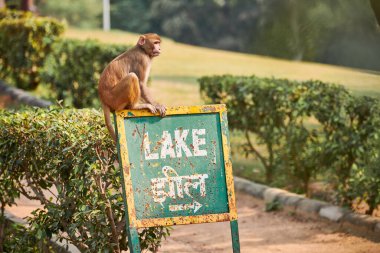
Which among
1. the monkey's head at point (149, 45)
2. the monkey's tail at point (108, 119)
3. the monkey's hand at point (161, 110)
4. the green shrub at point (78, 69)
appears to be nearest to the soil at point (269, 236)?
the monkey's tail at point (108, 119)

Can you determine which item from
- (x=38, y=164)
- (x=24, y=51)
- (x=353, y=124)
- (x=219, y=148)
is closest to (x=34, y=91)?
(x=24, y=51)

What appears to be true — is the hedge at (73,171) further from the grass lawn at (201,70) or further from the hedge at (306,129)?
the grass lawn at (201,70)

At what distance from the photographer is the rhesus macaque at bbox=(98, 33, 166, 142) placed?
268 inches

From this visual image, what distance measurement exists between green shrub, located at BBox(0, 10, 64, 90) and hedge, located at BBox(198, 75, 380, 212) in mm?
7124

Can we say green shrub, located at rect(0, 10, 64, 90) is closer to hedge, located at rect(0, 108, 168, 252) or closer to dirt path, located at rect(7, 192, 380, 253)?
dirt path, located at rect(7, 192, 380, 253)

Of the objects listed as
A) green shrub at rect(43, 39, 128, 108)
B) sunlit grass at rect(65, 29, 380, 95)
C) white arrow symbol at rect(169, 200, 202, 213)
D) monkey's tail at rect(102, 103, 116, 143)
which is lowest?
white arrow symbol at rect(169, 200, 202, 213)

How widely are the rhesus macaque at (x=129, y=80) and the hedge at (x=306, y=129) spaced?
141 inches

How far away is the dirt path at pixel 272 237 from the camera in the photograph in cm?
901

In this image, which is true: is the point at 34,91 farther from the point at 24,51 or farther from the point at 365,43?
the point at 365,43

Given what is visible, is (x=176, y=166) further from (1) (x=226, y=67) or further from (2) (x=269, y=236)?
(1) (x=226, y=67)

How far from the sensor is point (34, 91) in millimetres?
20438

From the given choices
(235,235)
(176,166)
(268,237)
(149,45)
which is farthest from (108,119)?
(268,237)

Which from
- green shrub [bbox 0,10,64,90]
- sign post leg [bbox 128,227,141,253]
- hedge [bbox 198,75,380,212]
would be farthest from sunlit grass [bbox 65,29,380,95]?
sign post leg [bbox 128,227,141,253]

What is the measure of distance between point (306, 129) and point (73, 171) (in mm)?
5300
